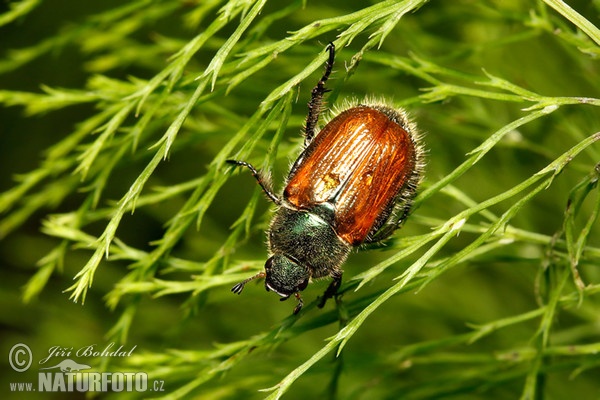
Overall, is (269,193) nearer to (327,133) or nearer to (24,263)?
(327,133)

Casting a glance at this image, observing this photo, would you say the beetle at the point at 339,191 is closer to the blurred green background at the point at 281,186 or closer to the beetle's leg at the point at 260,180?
the beetle's leg at the point at 260,180

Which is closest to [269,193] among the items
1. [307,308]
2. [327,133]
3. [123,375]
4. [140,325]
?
[327,133]

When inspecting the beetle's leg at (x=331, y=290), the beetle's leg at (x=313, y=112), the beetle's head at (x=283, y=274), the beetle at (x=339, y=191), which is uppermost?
the beetle's leg at (x=313, y=112)

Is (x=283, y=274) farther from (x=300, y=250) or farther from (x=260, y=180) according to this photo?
(x=260, y=180)

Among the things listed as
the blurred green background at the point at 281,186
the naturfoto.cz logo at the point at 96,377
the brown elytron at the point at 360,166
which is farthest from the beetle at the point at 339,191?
the naturfoto.cz logo at the point at 96,377

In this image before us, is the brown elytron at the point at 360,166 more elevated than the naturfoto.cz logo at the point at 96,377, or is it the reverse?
the brown elytron at the point at 360,166

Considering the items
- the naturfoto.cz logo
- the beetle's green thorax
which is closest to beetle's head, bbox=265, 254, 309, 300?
the beetle's green thorax

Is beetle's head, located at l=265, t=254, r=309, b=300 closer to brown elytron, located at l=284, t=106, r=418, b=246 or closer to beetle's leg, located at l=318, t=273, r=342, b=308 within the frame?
beetle's leg, located at l=318, t=273, r=342, b=308

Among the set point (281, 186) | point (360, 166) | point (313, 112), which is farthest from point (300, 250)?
point (281, 186)
